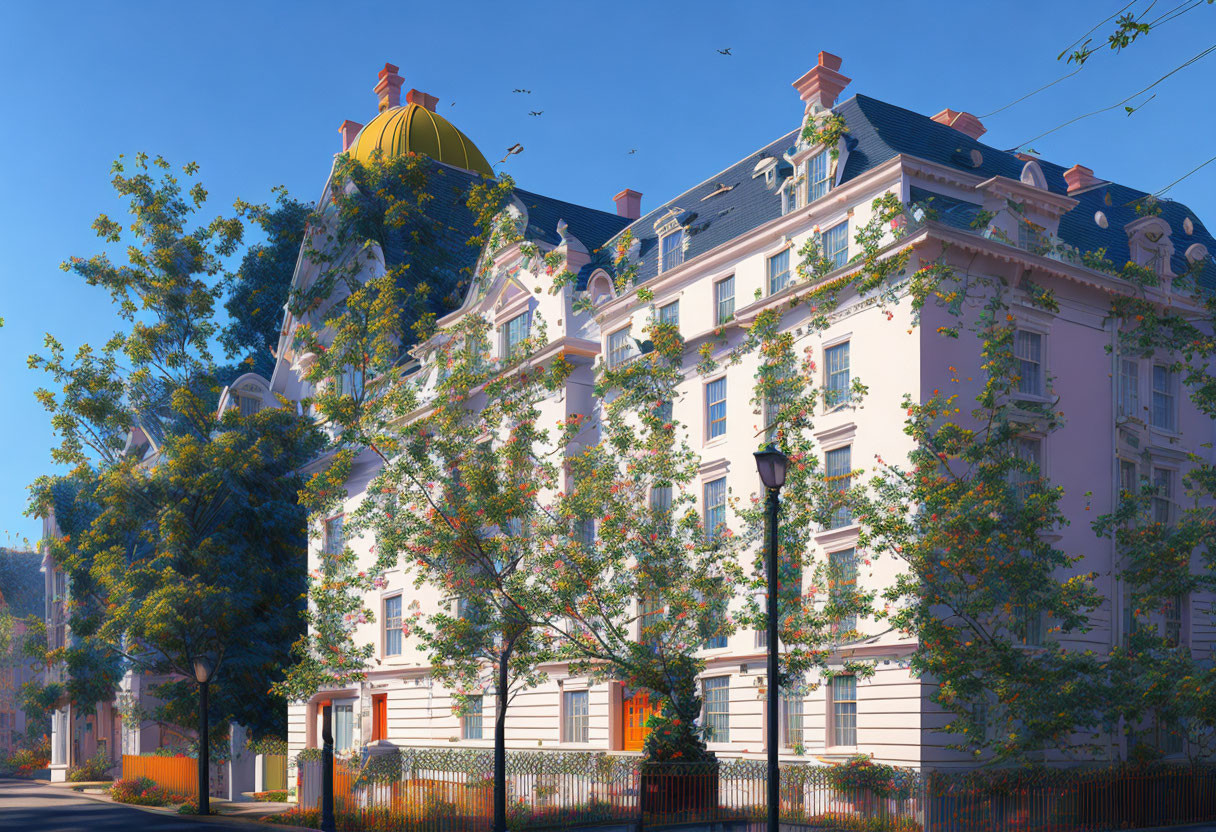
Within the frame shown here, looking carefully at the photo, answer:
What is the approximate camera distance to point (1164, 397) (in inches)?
1291

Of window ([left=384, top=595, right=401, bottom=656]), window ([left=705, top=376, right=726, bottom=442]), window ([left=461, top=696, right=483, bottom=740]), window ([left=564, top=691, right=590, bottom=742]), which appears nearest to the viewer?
window ([left=705, top=376, right=726, bottom=442])

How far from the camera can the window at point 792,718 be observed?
28.6 metres

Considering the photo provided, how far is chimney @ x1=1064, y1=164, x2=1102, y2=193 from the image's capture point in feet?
127

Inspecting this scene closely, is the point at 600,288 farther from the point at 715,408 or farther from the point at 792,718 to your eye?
the point at 792,718

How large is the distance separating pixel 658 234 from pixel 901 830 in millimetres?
20168

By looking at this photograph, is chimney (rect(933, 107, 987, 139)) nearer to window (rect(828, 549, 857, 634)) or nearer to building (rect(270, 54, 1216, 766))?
building (rect(270, 54, 1216, 766))

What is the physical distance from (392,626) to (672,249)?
18.5 m

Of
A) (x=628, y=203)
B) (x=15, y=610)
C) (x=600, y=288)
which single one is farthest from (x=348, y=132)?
(x=15, y=610)

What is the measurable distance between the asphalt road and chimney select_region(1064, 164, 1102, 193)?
3242 centimetres

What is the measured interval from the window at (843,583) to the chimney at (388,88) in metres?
47.9

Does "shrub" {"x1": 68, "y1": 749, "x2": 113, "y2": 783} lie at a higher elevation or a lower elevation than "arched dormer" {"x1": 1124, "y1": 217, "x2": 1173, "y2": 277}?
lower

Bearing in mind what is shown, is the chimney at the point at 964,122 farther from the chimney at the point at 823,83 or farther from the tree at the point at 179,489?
the tree at the point at 179,489

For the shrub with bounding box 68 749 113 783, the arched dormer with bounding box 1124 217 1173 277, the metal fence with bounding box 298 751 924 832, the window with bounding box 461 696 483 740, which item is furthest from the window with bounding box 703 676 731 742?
the shrub with bounding box 68 749 113 783

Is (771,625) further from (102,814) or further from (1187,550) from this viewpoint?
(102,814)
